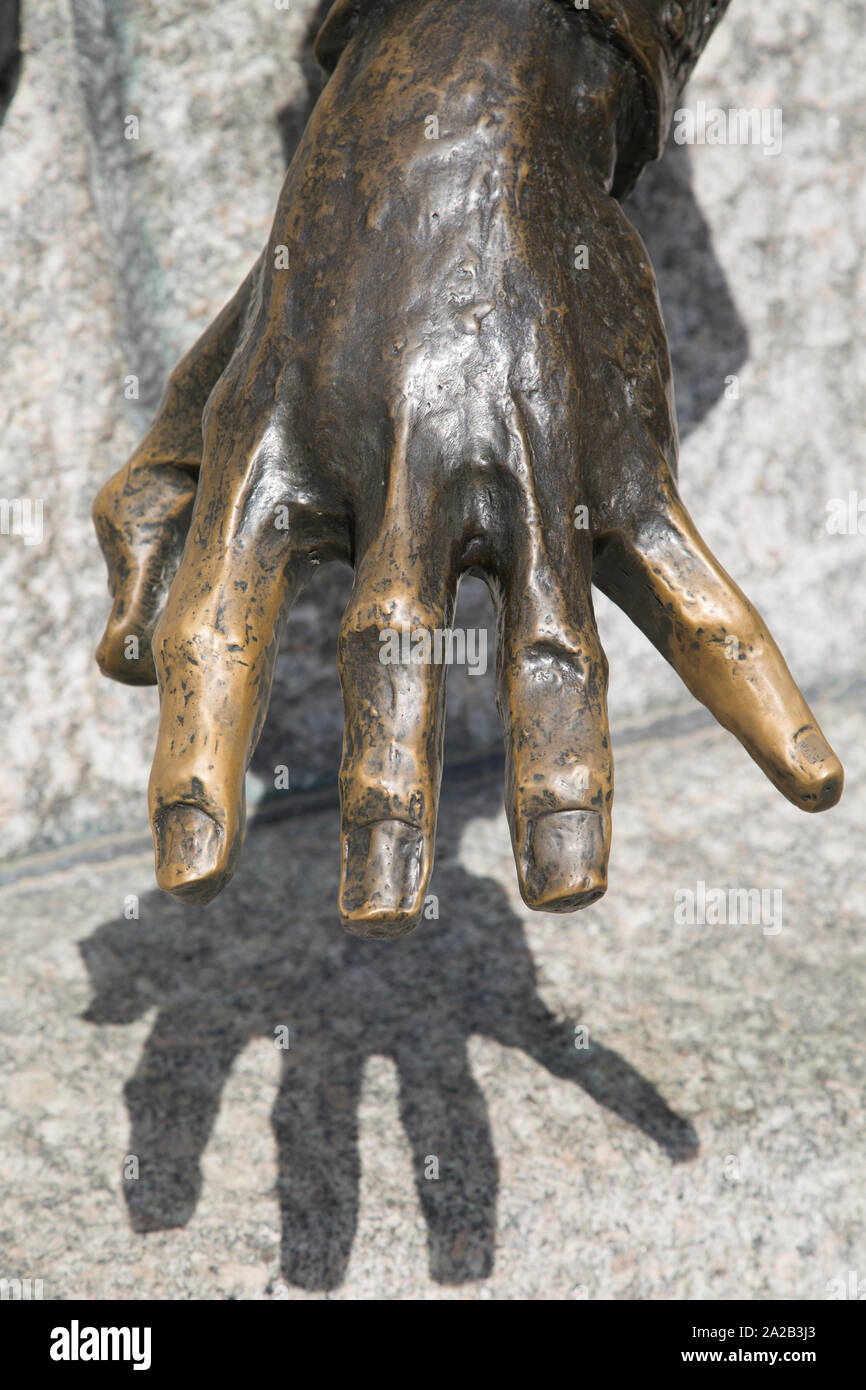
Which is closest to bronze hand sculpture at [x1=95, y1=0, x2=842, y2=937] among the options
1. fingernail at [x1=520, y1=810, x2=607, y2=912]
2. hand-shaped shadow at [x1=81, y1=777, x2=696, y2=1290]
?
fingernail at [x1=520, y1=810, x2=607, y2=912]

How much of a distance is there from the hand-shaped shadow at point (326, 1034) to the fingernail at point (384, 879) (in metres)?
0.49

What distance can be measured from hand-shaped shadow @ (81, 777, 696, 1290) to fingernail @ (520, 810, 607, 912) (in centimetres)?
51

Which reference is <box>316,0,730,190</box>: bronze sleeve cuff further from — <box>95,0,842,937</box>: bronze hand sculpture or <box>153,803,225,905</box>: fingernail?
<box>153,803,225,905</box>: fingernail

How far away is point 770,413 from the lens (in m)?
1.85

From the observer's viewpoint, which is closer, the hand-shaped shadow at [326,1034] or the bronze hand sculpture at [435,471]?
the bronze hand sculpture at [435,471]

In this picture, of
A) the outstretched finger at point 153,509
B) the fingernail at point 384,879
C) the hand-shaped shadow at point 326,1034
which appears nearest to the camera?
the fingernail at point 384,879

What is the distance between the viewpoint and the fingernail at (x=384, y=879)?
770mm

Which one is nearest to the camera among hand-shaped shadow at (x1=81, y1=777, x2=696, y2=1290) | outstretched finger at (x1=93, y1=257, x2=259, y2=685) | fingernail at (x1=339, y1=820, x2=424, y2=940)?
fingernail at (x1=339, y1=820, x2=424, y2=940)

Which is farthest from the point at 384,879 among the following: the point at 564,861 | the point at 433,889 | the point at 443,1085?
the point at 433,889

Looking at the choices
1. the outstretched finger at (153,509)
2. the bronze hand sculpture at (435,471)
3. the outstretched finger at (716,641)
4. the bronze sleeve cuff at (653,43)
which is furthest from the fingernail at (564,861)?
the bronze sleeve cuff at (653,43)

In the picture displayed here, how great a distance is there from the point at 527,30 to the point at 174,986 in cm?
110

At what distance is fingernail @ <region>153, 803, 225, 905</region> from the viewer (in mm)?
774

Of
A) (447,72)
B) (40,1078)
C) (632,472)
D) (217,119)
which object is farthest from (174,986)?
(217,119)

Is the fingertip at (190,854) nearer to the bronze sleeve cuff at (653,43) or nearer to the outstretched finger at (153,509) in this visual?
the outstretched finger at (153,509)
